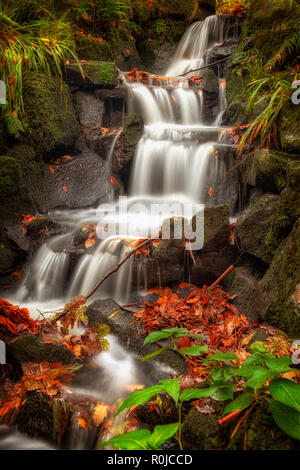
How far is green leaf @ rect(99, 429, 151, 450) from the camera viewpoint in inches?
47.9

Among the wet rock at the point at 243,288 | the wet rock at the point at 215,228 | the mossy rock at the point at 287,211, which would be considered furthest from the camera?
the wet rock at the point at 215,228

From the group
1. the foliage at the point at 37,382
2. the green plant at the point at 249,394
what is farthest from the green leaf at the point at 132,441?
the foliage at the point at 37,382

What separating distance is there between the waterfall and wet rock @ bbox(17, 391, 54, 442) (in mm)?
1717

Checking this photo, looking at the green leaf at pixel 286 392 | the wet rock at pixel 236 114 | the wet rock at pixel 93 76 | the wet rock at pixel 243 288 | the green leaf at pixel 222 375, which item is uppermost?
the wet rock at pixel 93 76

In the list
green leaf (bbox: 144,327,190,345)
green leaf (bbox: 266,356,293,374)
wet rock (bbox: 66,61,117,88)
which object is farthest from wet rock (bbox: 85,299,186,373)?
wet rock (bbox: 66,61,117,88)

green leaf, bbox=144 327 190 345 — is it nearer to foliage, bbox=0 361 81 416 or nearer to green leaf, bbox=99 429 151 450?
green leaf, bbox=99 429 151 450

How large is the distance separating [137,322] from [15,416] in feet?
4.29

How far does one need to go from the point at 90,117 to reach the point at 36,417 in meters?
5.92

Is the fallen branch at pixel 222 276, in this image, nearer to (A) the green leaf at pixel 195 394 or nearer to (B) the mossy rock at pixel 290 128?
(B) the mossy rock at pixel 290 128

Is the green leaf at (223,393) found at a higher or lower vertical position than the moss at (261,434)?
higher

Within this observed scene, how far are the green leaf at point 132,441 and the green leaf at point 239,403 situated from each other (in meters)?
0.39

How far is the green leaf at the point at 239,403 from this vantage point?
4.65ft

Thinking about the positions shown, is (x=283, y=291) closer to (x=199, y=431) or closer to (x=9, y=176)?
(x=199, y=431)

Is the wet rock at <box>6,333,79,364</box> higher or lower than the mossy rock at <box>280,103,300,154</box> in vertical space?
lower
